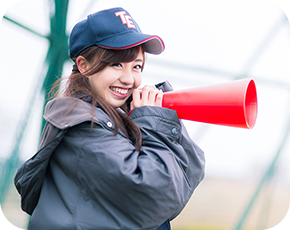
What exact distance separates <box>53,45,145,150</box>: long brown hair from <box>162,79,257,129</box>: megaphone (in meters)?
0.20

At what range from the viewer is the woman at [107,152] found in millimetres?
823

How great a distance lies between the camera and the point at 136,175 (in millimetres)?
820

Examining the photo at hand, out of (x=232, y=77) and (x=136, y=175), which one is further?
(x=232, y=77)

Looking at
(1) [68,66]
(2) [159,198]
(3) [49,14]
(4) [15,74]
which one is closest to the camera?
(2) [159,198]

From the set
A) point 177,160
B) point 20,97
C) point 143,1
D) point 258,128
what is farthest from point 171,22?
point 177,160

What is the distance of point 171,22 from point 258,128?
1.28 metres

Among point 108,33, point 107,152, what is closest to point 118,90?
point 108,33

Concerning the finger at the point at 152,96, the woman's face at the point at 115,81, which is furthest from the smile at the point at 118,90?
the finger at the point at 152,96

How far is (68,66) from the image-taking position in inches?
89.3

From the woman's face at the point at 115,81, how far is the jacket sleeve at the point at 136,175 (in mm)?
239

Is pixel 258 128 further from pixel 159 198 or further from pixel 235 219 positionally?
pixel 159 198

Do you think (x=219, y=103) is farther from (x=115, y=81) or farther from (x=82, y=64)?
(x=82, y=64)

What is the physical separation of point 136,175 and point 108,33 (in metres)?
0.56

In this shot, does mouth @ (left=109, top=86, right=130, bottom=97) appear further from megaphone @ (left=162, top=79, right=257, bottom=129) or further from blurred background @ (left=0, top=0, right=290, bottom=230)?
blurred background @ (left=0, top=0, right=290, bottom=230)
